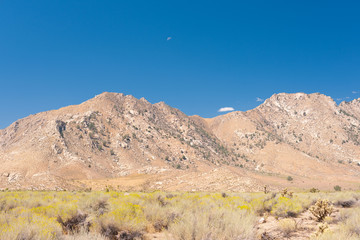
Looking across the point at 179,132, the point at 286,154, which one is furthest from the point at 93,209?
the point at 286,154

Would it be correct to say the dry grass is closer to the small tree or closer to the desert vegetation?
the desert vegetation

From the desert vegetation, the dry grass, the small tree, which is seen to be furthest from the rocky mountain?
the desert vegetation

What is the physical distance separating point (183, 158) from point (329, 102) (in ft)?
396

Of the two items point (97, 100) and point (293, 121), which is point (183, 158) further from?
point (293, 121)

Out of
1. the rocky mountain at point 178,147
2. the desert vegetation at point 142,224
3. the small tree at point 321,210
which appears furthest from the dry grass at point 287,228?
the rocky mountain at point 178,147

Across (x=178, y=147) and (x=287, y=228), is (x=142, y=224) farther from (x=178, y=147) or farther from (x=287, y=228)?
(x=178, y=147)

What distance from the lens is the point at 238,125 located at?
479 ft

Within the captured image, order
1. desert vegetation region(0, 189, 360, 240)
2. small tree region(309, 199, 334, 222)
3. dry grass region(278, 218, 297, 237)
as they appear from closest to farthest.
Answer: desert vegetation region(0, 189, 360, 240)
dry grass region(278, 218, 297, 237)
small tree region(309, 199, 334, 222)

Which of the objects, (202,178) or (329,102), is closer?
(202,178)

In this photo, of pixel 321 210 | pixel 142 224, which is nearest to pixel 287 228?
pixel 321 210

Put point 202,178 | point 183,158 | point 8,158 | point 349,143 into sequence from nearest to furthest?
point 202,178 < point 8,158 < point 183,158 < point 349,143

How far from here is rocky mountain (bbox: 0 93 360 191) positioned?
59.3m

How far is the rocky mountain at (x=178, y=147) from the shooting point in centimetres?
5934

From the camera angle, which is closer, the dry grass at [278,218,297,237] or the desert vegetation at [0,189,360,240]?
the desert vegetation at [0,189,360,240]
